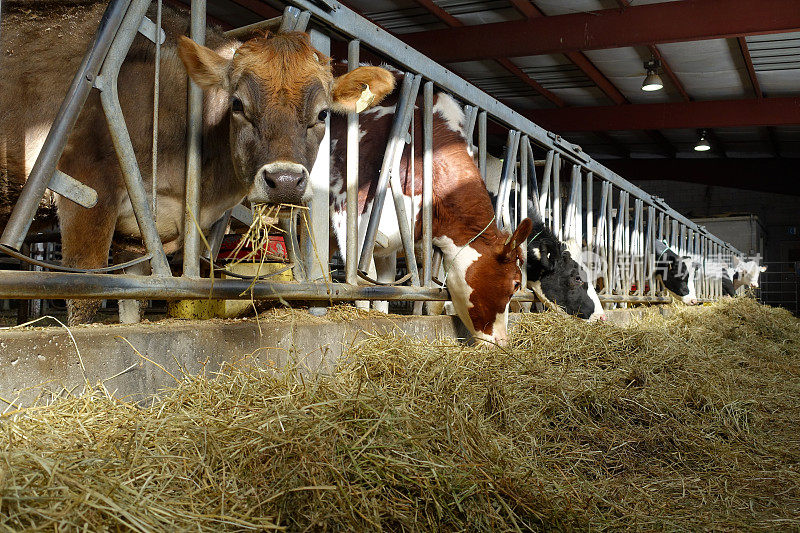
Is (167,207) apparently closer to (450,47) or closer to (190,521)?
(190,521)

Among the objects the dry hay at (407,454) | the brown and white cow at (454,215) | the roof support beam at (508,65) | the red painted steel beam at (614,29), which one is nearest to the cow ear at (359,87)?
the brown and white cow at (454,215)

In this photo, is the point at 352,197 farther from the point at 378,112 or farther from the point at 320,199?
the point at 378,112

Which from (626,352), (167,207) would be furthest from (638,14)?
(167,207)

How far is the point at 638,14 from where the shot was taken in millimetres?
8312

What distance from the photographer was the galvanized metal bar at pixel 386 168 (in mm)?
3482

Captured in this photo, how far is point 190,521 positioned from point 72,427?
1.93ft

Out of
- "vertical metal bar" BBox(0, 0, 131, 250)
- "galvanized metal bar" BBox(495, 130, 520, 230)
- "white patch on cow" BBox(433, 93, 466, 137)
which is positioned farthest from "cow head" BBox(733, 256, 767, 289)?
"vertical metal bar" BBox(0, 0, 131, 250)

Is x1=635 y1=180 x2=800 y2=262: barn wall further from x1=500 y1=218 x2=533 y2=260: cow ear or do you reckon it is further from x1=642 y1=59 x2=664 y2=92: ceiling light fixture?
x1=500 y1=218 x2=533 y2=260: cow ear

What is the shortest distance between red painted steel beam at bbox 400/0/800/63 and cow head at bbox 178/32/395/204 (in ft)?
22.4

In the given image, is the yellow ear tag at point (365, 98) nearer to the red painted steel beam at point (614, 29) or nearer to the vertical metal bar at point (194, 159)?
the vertical metal bar at point (194, 159)

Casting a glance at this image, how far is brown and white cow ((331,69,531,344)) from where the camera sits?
419cm

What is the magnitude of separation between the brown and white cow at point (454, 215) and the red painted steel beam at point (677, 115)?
921cm

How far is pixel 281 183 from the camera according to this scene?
244 centimetres

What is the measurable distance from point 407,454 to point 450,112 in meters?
3.71
